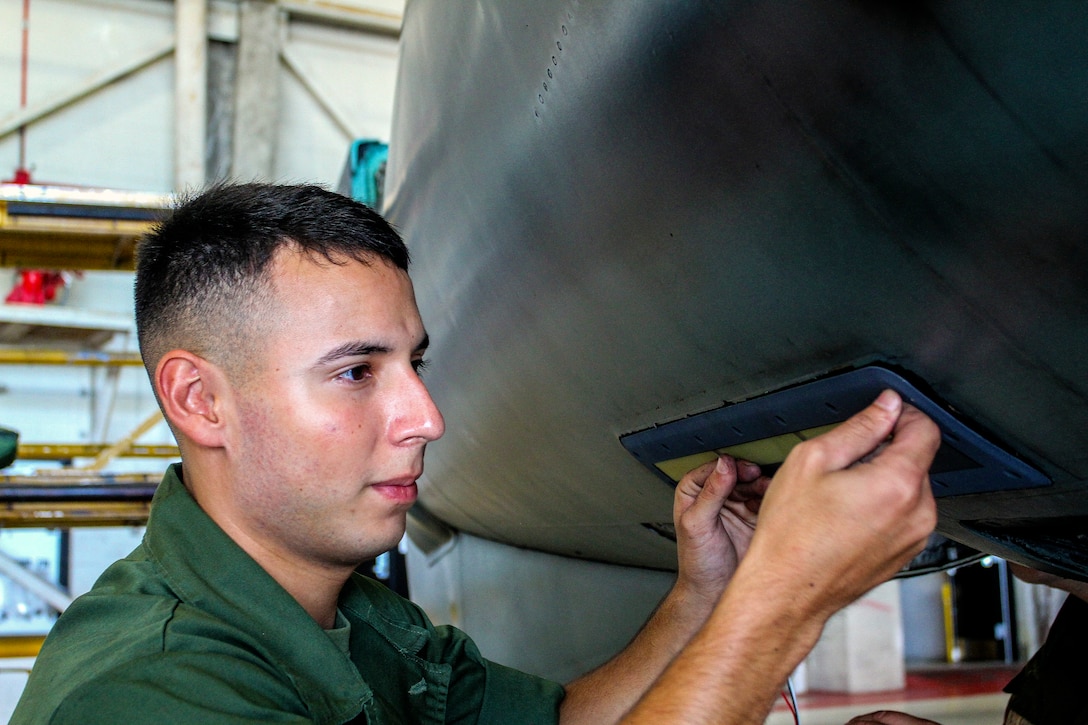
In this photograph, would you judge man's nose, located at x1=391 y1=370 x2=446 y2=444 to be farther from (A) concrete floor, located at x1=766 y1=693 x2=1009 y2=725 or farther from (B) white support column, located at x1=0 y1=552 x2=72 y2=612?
(A) concrete floor, located at x1=766 y1=693 x2=1009 y2=725

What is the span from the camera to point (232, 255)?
29.7 inches

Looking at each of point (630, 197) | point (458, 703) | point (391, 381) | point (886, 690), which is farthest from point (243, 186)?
point (886, 690)

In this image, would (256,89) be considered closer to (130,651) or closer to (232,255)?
(232,255)

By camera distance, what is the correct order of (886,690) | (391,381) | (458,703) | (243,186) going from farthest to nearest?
Result: (886,690) → (458,703) → (243,186) → (391,381)

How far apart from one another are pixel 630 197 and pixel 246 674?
400 millimetres

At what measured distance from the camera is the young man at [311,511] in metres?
0.56

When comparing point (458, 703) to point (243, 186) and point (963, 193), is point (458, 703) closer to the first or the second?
point (243, 186)

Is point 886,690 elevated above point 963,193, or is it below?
below

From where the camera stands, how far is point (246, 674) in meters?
0.60

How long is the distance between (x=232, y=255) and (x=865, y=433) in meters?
0.49

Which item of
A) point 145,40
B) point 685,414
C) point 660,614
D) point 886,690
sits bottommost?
point 886,690

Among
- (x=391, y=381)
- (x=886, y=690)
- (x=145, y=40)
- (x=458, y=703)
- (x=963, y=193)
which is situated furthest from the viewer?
(x=145, y=40)

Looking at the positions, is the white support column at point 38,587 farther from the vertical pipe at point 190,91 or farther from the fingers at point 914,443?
the fingers at point 914,443

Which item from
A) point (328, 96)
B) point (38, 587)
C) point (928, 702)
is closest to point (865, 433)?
point (38, 587)
